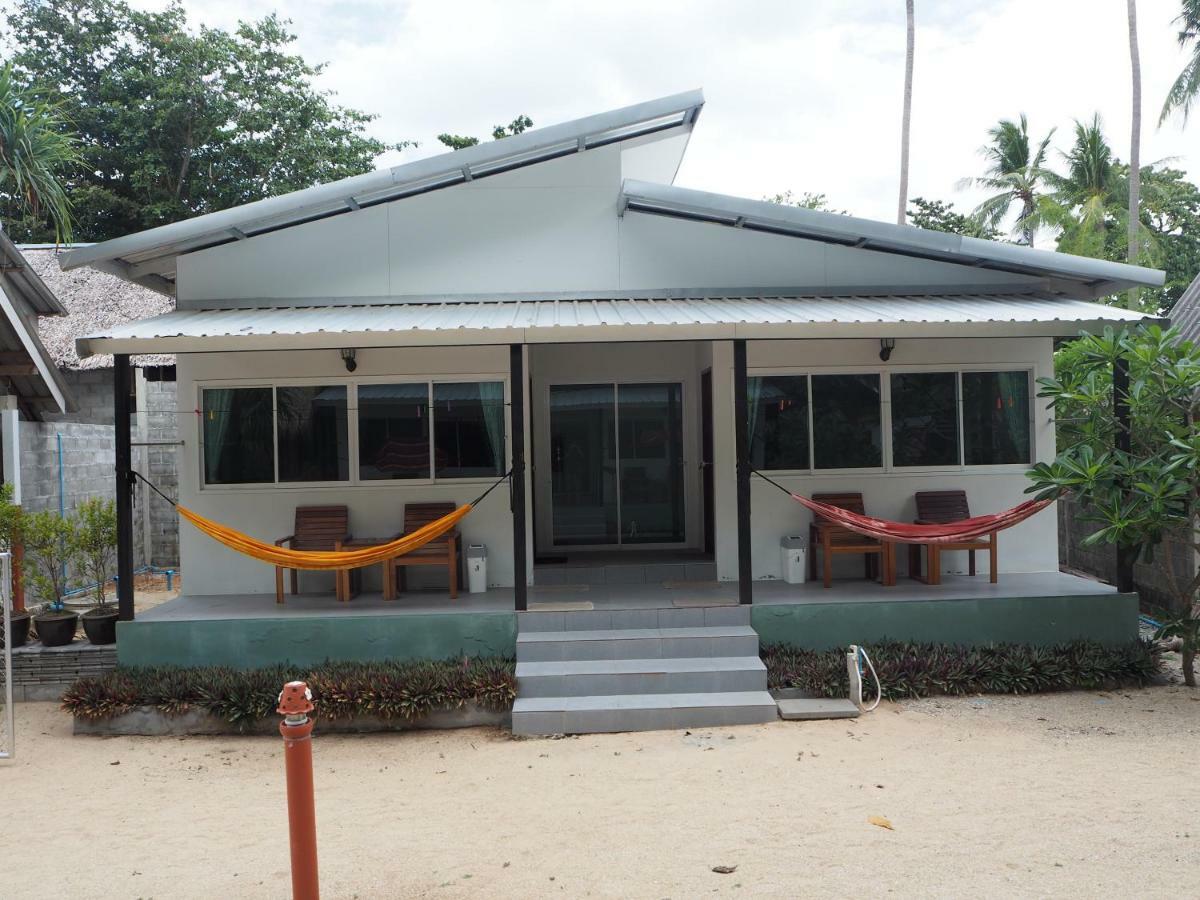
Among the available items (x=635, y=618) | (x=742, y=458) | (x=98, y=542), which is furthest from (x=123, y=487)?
(x=742, y=458)

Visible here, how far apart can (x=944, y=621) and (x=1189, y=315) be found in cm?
556

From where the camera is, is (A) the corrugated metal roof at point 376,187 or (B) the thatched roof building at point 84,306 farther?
(B) the thatched roof building at point 84,306

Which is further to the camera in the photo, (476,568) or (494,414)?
(494,414)

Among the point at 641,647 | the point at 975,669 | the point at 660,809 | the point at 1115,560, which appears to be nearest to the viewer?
the point at 660,809

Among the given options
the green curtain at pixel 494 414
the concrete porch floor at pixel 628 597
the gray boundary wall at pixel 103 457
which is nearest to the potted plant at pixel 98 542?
the concrete porch floor at pixel 628 597

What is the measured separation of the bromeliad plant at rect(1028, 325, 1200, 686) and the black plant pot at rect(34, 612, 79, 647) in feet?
22.9

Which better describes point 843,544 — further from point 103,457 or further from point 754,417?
point 103,457

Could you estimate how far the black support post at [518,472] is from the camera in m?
6.87

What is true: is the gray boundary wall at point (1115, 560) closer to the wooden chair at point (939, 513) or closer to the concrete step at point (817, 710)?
the wooden chair at point (939, 513)

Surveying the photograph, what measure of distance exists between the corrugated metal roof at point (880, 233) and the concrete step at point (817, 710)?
12.3ft

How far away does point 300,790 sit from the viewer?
323 centimetres

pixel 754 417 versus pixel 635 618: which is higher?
pixel 754 417

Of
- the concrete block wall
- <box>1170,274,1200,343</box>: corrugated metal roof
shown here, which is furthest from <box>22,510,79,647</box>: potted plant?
<box>1170,274,1200,343</box>: corrugated metal roof

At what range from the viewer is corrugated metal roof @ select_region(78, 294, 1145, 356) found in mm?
6734
